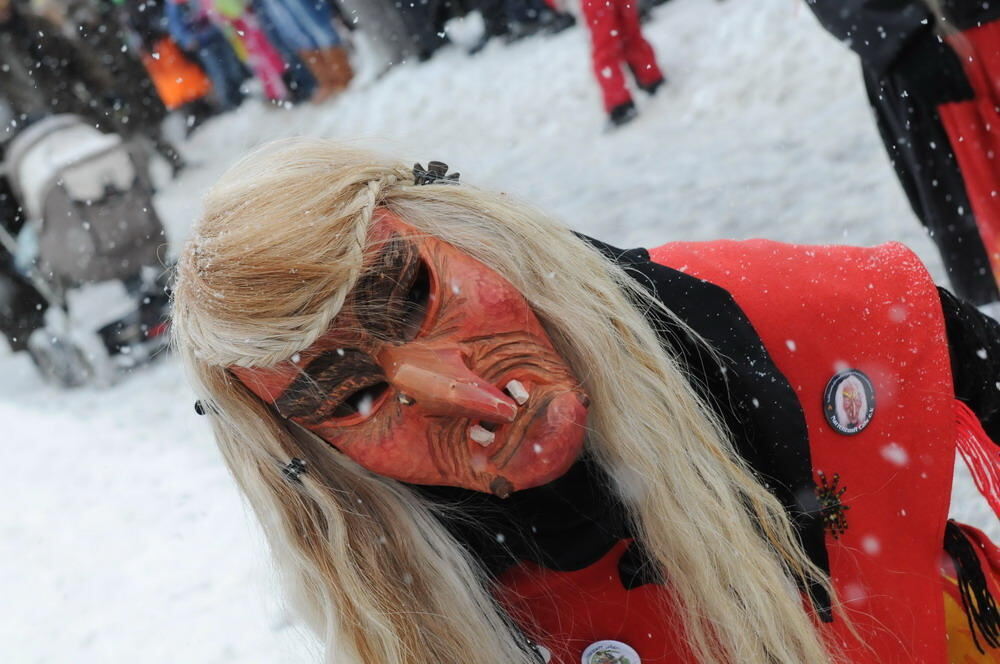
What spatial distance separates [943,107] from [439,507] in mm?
1886

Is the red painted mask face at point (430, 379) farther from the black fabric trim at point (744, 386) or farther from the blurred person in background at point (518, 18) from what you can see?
the blurred person in background at point (518, 18)

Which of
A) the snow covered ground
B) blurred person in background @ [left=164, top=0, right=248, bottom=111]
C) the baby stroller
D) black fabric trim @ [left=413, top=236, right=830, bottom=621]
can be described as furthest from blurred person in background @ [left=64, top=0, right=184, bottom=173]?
black fabric trim @ [left=413, top=236, right=830, bottom=621]

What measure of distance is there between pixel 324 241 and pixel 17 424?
15.2 ft

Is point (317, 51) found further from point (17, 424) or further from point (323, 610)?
point (323, 610)

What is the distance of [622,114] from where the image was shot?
19.9 feet

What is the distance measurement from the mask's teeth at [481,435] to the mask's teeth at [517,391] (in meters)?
0.06

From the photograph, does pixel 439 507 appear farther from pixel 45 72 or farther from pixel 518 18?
pixel 518 18

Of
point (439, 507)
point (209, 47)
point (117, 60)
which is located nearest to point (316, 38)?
point (209, 47)

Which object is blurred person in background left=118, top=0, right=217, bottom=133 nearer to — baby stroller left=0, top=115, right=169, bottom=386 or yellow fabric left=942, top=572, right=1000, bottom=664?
baby stroller left=0, top=115, right=169, bottom=386

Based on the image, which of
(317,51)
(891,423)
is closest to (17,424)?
(891,423)

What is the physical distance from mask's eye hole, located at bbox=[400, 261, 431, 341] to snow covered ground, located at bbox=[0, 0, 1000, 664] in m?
0.30

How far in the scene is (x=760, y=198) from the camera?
4555mm

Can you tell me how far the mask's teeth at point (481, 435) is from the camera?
1303 mm

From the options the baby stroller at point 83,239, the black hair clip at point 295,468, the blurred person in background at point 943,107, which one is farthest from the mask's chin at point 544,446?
the baby stroller at point 83,239
